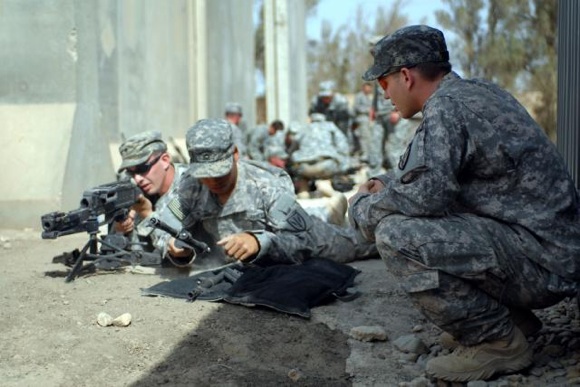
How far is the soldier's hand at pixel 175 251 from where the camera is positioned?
444 cm

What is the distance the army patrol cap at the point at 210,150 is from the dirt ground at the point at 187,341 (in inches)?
29.8

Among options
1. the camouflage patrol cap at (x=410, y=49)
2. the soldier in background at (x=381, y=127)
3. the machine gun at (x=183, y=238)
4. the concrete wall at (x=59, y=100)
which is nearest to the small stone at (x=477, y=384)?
the camouflage patrol cap at (x=410, y=49)

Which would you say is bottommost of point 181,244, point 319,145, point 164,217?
point 181,244

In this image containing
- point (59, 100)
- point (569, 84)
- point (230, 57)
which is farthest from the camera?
point (230, 57)

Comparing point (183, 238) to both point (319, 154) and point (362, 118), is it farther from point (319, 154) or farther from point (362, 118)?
point (362, 118)

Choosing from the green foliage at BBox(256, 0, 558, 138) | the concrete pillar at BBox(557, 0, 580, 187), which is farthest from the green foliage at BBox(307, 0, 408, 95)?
the concrete pillar at BBox(557, 0, 580, 187)

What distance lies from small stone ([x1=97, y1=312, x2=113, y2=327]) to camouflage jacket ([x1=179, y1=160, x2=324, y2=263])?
1084mm

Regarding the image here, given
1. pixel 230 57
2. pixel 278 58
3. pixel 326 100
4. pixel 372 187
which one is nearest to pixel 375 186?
pixel 372 187

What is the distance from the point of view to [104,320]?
3.54 metres

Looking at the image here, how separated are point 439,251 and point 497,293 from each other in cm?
29

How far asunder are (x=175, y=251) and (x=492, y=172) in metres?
2.23

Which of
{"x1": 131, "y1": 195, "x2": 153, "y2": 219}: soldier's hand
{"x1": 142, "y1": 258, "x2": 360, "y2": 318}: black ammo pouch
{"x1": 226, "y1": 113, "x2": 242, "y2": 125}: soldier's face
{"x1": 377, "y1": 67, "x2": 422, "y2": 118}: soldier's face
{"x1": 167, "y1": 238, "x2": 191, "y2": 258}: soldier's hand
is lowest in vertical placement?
{"x1": 142, "y1": 258, "x2": 360, "y2": 318}: black ammo pouch

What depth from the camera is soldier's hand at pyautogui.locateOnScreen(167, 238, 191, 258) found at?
14.6 feet

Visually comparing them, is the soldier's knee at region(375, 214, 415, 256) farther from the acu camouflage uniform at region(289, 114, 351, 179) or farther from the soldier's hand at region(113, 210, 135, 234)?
the acu camouflage uniform at region(289, 114, 351, 179)
